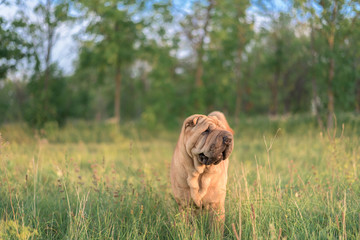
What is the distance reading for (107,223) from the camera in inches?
129

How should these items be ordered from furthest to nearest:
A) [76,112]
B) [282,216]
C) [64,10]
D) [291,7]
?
[76,112]
[64,10]
[291,7]
[282,216]

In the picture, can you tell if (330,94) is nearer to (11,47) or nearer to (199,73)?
(199,73)

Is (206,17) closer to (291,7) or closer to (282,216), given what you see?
(291,7)

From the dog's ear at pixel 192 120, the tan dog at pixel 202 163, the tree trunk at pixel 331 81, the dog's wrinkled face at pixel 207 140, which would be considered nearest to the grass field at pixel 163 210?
the tan dog at pixel 202 163

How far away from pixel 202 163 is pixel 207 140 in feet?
1.00

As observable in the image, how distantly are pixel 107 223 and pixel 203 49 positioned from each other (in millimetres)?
11351

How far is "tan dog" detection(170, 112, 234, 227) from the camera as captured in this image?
9.03ft

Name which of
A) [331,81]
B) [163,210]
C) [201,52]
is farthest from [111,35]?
[163,210]

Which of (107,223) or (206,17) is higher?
(206,17)

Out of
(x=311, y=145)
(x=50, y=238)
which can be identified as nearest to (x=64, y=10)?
(x=311, y=145)

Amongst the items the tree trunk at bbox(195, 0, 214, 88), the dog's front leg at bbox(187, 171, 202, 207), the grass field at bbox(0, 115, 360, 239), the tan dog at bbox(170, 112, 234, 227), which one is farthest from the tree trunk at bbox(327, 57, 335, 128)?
the dog's front leg at bbox(187, 171, 202, 207)

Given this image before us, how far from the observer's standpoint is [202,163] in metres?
2.97

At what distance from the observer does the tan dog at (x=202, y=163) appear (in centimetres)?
275

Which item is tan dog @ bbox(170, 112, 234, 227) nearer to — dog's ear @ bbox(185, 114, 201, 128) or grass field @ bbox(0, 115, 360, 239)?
dog's ear @ bbox(185, 114, 201, 128)
